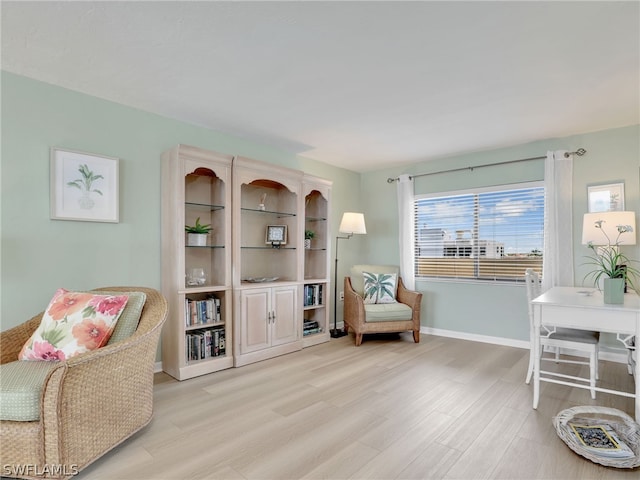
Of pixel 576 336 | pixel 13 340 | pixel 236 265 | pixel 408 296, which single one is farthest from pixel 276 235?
pixel 576 336

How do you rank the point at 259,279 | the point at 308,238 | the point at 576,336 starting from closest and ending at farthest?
1. the point at 576,336
2. the point at 259,279
3. the point at 308,238

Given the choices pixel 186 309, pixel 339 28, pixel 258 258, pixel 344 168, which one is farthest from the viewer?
pixel 344 168

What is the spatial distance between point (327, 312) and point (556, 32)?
137 inches

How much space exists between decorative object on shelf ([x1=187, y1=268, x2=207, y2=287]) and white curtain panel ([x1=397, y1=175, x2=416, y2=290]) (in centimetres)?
277

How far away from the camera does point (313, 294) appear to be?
4.36 m

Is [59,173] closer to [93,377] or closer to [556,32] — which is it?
[93,377]

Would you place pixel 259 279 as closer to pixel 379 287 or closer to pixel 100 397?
pixel 379 287

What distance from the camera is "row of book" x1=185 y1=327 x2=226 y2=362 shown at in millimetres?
3203

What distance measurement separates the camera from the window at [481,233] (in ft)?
13.4

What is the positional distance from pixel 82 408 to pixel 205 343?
156 centimetres

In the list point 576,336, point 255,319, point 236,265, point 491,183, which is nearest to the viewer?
point 576,336

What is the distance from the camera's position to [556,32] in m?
2.03

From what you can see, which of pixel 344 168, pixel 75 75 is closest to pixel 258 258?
pixel 344 168
